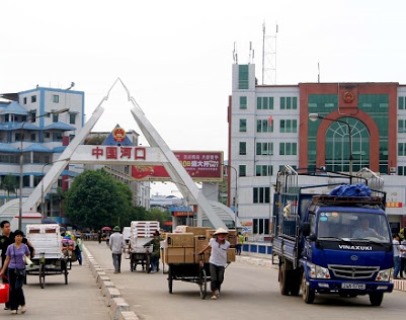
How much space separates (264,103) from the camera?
301ft

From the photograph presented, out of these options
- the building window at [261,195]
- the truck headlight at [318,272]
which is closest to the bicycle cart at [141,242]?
the truck headlight at [318,272]

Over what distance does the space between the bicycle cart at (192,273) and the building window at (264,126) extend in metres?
70.3

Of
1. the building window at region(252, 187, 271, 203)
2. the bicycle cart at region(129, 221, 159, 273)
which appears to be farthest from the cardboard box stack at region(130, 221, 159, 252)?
the building window at region(252, 187, 271, 203)

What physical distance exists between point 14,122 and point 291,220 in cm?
9900

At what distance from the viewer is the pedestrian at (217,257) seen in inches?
782

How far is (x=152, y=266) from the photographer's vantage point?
3294 centimetres

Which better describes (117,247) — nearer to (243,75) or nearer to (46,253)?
(46,253)

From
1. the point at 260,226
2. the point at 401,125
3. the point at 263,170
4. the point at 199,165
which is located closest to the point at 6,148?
the point at 199,165

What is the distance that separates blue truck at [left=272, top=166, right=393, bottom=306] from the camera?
1820 centimetres

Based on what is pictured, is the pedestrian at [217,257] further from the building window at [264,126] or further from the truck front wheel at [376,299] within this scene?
the building window at [264,126]

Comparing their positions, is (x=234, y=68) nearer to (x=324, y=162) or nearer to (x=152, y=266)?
(x=324, y=162)

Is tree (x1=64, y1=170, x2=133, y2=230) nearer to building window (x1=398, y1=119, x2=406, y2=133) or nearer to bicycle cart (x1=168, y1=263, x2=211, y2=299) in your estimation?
building window (x1=398, y1=119, x2=406, y2=133)

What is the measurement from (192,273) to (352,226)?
4537 mm

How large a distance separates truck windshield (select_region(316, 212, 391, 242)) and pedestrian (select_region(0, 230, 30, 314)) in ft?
20.1
